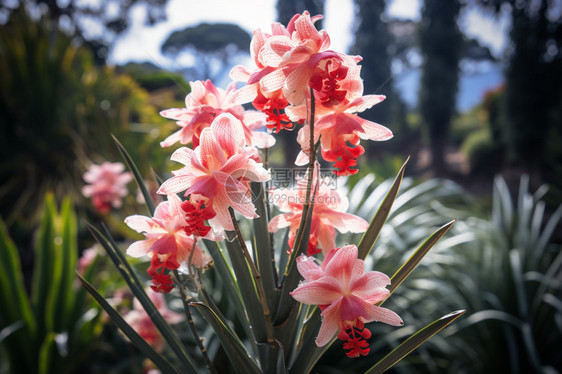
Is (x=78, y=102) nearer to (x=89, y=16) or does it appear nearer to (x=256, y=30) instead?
(x=256, y=30)

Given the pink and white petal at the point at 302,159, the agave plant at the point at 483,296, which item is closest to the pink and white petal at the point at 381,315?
the pink and white petal at the point at 302,159

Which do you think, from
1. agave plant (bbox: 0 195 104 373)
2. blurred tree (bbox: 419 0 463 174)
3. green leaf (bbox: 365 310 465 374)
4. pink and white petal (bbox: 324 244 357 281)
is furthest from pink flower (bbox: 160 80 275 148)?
blurred tree (bbox: 419 0 463 174)

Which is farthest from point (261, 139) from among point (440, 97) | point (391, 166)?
point (440, 97)

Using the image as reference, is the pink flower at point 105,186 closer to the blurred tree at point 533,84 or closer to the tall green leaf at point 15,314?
the tall green leaf at point 15,314

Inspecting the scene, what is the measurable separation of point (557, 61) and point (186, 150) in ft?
24.0

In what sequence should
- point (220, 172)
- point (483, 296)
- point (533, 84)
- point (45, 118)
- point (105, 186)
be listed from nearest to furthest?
point (220, 172) → point (483, 296) → point (105, 186) → point (45, 118) → point (533, 84)

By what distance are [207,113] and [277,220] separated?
19cm

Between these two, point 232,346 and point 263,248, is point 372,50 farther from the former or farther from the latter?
point 232,346

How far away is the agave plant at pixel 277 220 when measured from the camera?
41 centimetres

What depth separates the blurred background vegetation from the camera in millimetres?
728

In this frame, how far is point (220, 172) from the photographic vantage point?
40cm

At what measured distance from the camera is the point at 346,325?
0.41 meters

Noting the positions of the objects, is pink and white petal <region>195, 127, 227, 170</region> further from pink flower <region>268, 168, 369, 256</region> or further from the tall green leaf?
the tall green leaf

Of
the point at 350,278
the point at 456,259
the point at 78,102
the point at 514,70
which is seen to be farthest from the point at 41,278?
the point at 514,70
